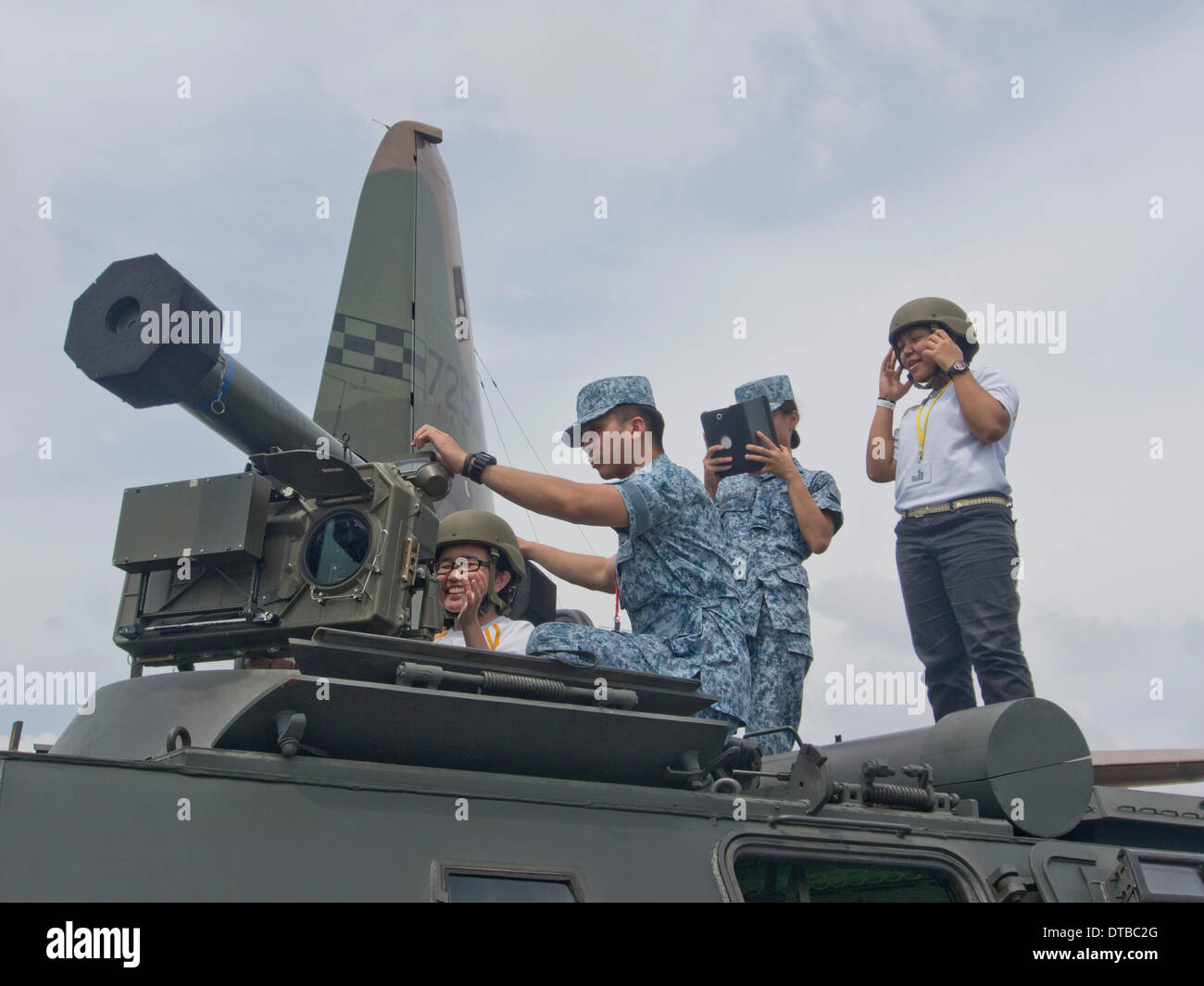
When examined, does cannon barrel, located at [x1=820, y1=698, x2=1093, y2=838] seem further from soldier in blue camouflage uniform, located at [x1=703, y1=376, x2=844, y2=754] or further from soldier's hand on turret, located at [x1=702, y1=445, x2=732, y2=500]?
soldier's hand on turret, located at [x1=702, y1=445, x2=732, y2=500]

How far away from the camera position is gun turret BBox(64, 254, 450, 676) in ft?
12.3

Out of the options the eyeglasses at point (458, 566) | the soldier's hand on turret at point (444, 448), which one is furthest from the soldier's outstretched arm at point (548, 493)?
the eyeglasses at point (458, 566)

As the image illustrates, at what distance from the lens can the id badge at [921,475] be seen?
16.2 feet

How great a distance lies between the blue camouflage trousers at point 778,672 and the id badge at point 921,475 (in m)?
0.75

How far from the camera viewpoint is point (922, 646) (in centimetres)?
490

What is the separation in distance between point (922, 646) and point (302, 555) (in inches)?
92.3

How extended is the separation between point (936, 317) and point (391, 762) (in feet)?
9.69

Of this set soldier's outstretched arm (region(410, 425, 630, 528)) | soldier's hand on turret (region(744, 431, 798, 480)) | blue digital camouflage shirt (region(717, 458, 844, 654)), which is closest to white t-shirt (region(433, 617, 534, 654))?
soldier's outstretched arm (region(410, 425, 630, 528))

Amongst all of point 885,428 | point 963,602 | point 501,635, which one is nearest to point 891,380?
point 885,428

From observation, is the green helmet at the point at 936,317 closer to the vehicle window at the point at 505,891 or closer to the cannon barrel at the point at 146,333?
the cannon barrel at the point at 146,333

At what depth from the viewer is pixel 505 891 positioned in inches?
106

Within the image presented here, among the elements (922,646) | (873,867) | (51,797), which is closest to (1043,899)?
(873,867)

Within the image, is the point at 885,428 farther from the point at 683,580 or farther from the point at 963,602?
the point at 683,580
